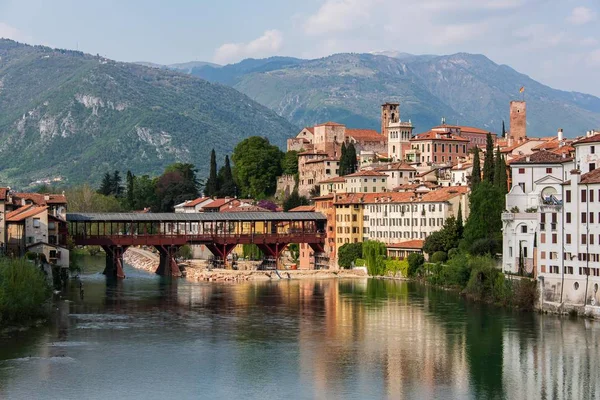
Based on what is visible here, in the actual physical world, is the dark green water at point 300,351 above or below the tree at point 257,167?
below

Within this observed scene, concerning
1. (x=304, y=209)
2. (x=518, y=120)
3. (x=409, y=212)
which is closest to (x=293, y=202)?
(x=304, y=209)

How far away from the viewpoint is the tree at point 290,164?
134 m

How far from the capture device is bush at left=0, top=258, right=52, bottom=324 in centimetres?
5156

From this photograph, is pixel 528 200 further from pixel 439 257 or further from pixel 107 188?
pixel 107 188

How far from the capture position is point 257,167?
135 metres

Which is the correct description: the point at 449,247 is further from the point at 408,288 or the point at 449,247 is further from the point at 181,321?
the point at 181,321

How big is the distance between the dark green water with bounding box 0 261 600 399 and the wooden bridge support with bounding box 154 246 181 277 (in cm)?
2721

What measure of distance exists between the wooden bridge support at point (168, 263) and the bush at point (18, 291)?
136 feet

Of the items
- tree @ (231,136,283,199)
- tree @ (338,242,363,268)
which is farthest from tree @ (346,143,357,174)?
tree @ (338,242,363,268)

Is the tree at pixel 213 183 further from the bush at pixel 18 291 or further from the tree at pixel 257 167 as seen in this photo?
the bush at pixel 18 291

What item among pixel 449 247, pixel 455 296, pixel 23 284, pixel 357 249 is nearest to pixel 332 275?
pixel 357 249

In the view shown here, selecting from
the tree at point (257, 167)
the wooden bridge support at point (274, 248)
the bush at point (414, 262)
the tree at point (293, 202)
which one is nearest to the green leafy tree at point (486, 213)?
the bush at point (414, 262)

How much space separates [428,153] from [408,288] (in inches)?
2072

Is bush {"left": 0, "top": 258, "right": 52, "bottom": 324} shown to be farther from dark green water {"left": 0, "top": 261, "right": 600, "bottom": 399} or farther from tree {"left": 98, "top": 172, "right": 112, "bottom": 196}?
tree {"left": 98, "top": 172, "right": 112, "bottom": 196}
